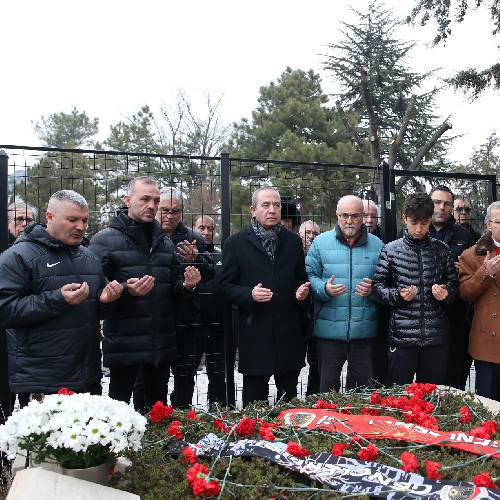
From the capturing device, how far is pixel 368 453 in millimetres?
2398

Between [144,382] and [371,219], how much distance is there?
2.32m

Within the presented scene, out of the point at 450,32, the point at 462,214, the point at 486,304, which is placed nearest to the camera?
the point at 486,304

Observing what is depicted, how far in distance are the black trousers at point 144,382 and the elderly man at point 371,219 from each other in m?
2.11

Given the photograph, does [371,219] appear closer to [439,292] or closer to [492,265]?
[439,292]

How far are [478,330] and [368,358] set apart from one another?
0.77 metres

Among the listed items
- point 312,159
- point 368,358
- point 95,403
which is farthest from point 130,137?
point 95,403

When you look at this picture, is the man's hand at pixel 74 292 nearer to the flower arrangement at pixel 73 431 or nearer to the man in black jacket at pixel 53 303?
the man in black jacket at pixel 53 303

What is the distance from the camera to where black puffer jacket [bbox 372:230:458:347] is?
4.16 metres

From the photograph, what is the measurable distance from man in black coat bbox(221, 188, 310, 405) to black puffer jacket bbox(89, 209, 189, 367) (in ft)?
1.64

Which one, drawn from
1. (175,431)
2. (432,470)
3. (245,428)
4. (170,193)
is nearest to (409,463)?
(432,470)

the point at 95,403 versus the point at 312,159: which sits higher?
the point at 312,159

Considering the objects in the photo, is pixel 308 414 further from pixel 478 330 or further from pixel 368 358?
pixel 478 330

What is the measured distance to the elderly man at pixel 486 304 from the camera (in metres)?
4.19

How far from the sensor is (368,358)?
14.5 feet
